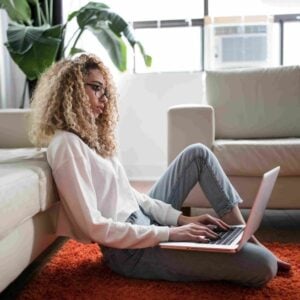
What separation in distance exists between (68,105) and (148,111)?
85.5 inches

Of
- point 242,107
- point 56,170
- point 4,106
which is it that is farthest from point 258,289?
point 4,106

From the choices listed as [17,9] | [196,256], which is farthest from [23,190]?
[17,9]

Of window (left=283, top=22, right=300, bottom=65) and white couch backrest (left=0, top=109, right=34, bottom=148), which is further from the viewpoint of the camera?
window (left=283, top=22, right=300, bottom=65)

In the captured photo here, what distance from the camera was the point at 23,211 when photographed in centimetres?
98

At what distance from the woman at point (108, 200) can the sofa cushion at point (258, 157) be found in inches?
18.8

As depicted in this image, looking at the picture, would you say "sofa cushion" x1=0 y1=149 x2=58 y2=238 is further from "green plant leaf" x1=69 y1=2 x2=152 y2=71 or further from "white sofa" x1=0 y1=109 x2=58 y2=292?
"green plant leaf" x1=69 y1=2 x2=152 y2=71

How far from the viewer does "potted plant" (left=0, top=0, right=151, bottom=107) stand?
2332 mm

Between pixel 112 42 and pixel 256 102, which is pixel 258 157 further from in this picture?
pixel 112 42

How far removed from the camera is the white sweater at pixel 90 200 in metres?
1.07

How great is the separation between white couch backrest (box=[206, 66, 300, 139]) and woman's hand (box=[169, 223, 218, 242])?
45.1 inches

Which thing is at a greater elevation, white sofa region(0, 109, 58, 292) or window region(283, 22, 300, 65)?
window region(283, 22, 300, 65)

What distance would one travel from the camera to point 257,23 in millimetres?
3189

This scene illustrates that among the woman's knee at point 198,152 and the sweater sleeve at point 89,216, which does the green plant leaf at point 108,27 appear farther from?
the sweater sleeve at point 89,216

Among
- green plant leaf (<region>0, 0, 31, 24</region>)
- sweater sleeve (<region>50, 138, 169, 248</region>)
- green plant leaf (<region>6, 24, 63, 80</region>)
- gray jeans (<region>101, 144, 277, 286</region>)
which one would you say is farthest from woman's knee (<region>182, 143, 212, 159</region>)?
green plant leaf (<region>0, 0, 31, 24</region>)
